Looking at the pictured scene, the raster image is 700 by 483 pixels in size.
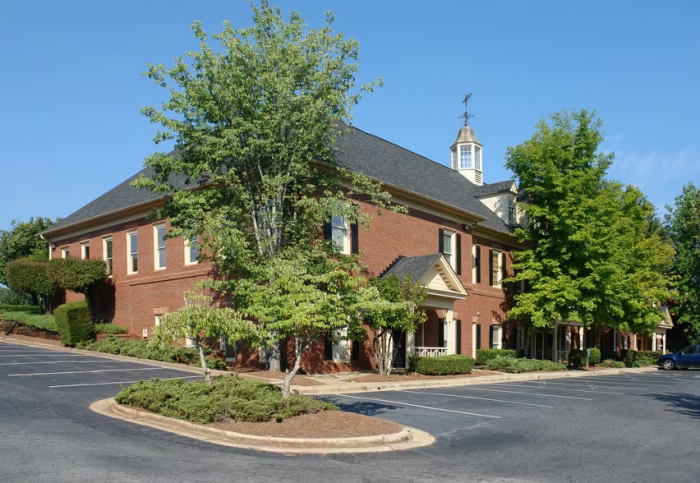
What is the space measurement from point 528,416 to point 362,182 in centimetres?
1008

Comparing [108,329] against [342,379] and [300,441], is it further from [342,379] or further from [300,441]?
[300,441]

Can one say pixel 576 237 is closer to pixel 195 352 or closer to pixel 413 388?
pixel 413 388

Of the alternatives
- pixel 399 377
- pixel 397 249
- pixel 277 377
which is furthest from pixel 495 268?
pixel 277 377

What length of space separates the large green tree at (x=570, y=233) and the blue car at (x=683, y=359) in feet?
27.8

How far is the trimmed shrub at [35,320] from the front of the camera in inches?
1236

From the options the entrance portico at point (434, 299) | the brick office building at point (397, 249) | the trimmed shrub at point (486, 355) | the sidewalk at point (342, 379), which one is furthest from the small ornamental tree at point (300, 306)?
the trimmed shrub at point (486, 355)

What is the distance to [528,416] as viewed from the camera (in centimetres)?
1530

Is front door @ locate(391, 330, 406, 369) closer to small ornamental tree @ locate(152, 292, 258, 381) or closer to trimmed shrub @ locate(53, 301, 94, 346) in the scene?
trimmed shrub @ locate(53, 301, 94, 346)

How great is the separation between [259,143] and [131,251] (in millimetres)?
12675

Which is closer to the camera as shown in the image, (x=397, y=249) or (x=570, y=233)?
(x=397, y=249)

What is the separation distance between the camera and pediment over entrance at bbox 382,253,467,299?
26.7 m

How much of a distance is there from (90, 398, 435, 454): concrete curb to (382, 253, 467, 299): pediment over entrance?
14.7 m

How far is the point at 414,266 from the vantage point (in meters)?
27.2

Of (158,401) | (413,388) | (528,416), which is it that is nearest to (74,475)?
(158,401)
